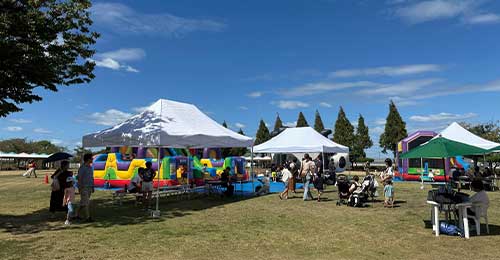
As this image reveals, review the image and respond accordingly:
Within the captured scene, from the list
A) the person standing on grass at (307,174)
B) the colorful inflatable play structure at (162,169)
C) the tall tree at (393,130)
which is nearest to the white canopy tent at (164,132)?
the person standing on grass at (307,174)

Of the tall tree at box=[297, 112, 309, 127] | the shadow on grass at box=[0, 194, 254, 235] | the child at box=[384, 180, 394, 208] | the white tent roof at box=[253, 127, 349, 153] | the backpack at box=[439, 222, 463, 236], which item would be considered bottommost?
the shadow on grass at box=[0, 194, 254, 235]

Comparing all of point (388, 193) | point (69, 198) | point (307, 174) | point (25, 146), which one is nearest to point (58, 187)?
point (69, 198)

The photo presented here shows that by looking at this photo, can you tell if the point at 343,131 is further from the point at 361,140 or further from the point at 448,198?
the point at 448,198

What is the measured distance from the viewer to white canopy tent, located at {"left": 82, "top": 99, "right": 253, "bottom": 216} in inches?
353

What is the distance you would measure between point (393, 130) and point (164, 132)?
3238 centimetres

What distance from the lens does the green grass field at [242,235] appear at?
514 centimetres

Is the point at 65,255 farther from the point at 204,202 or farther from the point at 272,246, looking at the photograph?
the point at 204,202

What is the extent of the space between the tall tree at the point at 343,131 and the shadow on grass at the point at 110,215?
3011 centimetres

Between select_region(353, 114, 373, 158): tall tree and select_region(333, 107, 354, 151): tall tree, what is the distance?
611 mm

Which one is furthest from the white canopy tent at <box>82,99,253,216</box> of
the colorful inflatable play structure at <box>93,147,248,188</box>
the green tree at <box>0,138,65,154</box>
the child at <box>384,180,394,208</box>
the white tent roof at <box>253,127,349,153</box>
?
the green tree at <box>0,138,65,154</box>

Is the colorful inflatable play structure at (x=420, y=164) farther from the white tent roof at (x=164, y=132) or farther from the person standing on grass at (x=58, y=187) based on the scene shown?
the person standing on grass at (x=58, y=187)

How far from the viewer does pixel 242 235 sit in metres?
6.33

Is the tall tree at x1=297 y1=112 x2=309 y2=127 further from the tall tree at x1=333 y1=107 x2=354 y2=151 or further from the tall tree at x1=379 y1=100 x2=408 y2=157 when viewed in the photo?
the tall tree at x1=379 y1=100 x2=408 y2=157

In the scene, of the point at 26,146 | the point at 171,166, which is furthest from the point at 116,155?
the point at 26,146
